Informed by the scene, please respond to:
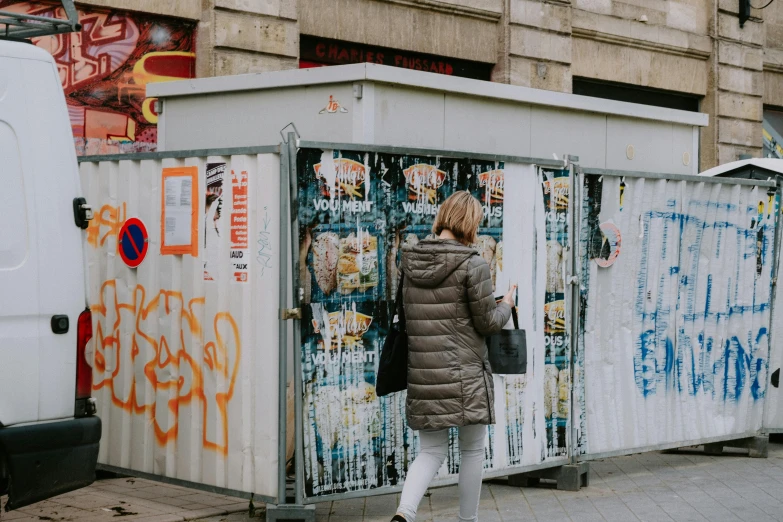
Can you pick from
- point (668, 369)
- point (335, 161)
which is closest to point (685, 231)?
point (668, 369)

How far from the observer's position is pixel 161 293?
6738 mm

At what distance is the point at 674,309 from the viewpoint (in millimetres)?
8297

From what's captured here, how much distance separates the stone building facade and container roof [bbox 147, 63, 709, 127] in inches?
161

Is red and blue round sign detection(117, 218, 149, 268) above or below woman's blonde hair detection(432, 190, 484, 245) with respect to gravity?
below

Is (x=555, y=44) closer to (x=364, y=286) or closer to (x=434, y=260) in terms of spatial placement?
(x=364, y=286)

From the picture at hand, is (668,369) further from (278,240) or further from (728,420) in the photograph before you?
(278,240)

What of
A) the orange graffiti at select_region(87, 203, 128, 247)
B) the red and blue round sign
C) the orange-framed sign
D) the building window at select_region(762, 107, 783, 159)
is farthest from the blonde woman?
the building window at select_region(762, 107, 783, 159)

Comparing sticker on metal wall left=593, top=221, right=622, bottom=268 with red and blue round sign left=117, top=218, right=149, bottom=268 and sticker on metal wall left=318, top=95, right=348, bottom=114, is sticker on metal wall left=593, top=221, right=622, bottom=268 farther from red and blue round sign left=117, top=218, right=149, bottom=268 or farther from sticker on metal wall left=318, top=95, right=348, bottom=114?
red and blue round sign left=117, top=218, right=149, bottom=268

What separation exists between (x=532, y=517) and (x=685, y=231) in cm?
259

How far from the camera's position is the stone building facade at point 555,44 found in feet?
42.7

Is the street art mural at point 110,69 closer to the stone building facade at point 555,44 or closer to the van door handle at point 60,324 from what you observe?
the stone building facade at point 555,44

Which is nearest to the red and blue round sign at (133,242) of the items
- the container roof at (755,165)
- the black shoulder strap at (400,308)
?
the black shoulder strap at (400,308)

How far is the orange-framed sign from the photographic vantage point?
653 cm

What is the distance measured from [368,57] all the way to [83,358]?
381 inches
